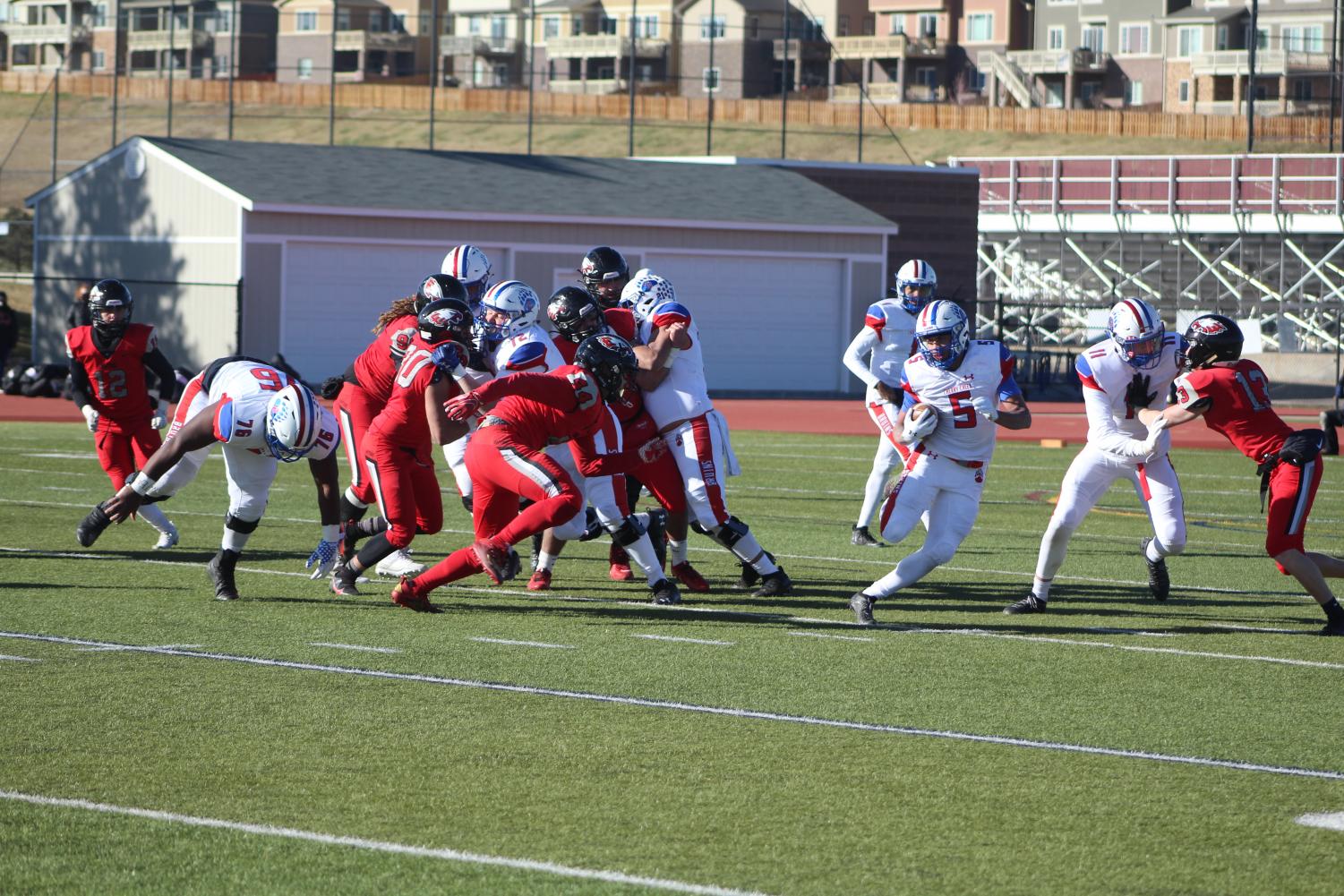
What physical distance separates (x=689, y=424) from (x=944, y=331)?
5.79 ft

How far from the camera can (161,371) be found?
1288 centimetres

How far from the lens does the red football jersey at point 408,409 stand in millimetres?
9969

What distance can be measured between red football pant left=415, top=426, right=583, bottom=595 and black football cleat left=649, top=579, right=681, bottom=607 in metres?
1.06

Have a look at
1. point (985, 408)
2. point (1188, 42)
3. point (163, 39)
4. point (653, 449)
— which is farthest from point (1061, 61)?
point (985, 408)

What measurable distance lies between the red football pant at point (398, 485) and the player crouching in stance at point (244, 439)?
0.76 ft

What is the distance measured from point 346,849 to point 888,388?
19.8 feet

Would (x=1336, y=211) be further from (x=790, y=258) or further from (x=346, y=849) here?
(x=346, y=849)

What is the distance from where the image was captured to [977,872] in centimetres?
536

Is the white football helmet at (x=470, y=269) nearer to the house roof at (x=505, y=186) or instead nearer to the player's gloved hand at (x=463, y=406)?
the player's gloved hand at (x=463, y=406)

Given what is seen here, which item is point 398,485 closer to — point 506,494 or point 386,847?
point 506,494

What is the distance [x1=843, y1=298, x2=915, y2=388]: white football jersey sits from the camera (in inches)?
556

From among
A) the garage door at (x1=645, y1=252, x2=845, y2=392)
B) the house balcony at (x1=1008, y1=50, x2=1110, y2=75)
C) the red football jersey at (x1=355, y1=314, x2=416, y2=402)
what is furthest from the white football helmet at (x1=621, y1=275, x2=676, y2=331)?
the house balcony at (x1=1008, y1=50, x2=1110, y2=75)

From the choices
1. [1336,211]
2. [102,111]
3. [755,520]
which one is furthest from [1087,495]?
[102,111]

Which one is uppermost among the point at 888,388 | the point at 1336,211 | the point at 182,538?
the point at 1336,211
